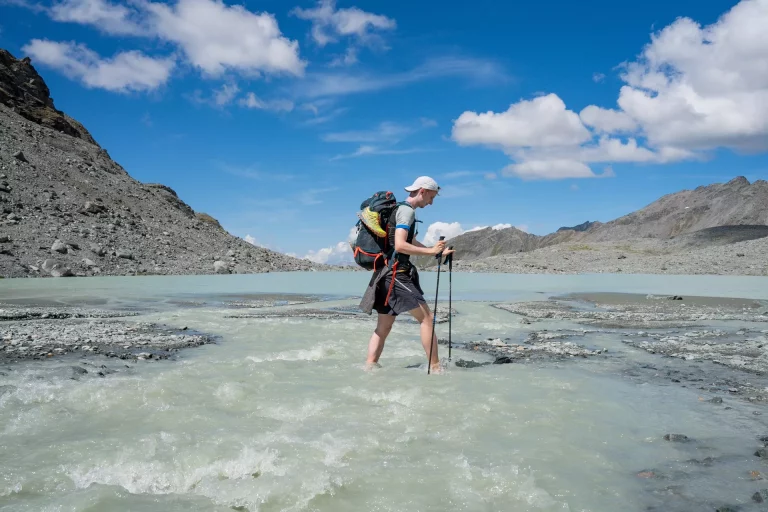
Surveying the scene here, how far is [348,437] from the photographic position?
5480 mm

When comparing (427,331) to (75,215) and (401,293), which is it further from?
(75,215)

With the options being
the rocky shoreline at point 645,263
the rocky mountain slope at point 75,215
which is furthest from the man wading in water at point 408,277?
the rocky shoreline at point 645,263

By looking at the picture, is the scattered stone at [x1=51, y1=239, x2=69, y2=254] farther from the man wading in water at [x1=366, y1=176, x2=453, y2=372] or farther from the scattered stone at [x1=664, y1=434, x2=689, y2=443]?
the scattered stone at [x1=664, y1=434, x2=689, y2=443]

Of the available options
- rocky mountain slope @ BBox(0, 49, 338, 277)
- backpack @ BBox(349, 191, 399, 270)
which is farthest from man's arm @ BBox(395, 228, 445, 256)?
rocky mountain slope @ BBox(0, 49, 338, 277)

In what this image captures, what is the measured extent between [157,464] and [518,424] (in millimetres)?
3554

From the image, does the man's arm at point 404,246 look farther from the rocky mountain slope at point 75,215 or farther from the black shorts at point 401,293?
the rocky mountain slope at point 75,215

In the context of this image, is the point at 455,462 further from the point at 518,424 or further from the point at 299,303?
the point at 299,303

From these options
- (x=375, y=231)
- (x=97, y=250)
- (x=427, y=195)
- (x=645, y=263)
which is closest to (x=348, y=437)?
(x=375, y=231)

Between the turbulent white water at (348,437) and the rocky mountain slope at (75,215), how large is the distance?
32.8m

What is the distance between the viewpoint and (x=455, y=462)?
4.85 meters

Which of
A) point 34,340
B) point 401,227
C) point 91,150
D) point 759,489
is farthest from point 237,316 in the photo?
point 91,150

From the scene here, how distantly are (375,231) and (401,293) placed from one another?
100cm

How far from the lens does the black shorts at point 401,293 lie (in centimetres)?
834

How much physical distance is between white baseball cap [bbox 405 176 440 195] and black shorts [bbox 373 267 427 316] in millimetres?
1203
